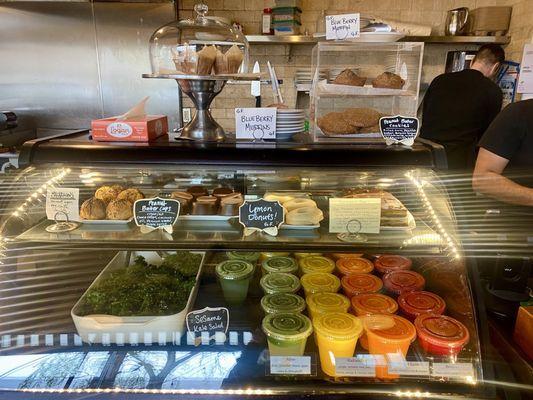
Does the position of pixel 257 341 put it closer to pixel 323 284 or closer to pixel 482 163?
pixel 323 284

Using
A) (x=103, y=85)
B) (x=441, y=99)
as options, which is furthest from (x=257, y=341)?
(x=103, y=85)

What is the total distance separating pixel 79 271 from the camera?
71.8 inches

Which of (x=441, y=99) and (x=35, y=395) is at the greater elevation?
(x=441, y=99)

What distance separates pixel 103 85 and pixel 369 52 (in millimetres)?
3472

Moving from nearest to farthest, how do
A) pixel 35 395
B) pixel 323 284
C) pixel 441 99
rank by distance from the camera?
1. pixel 35 395
2. pixel 323 284
3. pixel 441 99

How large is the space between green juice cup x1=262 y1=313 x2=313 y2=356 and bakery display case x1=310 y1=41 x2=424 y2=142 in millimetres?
731

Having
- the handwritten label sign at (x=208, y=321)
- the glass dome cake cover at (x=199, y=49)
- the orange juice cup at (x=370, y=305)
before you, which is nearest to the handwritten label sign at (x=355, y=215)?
the orange juice cup at (x=370, y=305)

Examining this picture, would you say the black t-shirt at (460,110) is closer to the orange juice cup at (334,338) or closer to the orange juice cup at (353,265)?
the orange juice cup at (353,265)

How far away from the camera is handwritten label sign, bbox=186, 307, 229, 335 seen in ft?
5.04

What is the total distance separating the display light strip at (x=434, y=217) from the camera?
1430 mm

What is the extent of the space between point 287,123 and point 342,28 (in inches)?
17.2

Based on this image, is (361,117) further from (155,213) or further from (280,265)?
(155,213)

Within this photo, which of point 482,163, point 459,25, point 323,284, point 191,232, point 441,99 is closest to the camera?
point 191,232

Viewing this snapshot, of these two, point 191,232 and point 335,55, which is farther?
point 335,55
